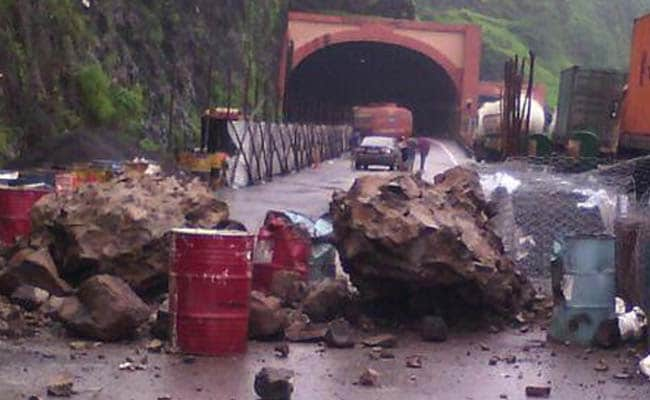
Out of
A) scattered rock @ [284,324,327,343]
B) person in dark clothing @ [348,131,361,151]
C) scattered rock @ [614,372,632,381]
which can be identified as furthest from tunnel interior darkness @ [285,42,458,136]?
scattered rock @ [614,372,632,381]

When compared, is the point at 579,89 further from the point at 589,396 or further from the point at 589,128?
the point at 589,396

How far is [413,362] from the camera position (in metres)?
9.99

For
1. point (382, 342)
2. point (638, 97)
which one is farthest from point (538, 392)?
point (638, 97)

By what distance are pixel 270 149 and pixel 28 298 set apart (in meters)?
27.5

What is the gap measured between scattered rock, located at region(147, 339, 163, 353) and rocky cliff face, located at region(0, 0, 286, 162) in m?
14.1

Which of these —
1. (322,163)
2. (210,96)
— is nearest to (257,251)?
(210,96)

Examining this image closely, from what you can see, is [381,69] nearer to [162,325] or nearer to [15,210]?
[15,210]

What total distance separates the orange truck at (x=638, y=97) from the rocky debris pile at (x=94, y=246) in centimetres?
1237

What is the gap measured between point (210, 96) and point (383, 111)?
98.1ft

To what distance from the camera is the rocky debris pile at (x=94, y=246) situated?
11.2 m

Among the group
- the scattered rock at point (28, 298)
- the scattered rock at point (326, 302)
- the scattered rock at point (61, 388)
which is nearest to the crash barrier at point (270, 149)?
the scattered rock at point (326, 302)

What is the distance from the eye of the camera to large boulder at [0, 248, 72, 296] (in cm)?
1156

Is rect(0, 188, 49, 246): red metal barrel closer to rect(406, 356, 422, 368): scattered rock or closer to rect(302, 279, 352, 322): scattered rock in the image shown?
rect(302, 279, 352, 322): scattered rock

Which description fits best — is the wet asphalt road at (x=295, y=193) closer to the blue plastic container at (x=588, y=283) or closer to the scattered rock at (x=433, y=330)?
the scattered rock at (x=433, y=330)
